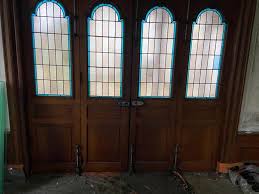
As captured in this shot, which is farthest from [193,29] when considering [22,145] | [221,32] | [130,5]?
[22,145]

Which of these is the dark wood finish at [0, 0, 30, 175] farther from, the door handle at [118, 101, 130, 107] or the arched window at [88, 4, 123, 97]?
the door handle at [118, 101, 130, 107]

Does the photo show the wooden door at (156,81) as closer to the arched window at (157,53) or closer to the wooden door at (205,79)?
the arched window at (157,53)

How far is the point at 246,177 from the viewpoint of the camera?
3.23 m

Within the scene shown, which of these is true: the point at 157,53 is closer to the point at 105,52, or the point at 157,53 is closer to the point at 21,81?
the point at 105,52

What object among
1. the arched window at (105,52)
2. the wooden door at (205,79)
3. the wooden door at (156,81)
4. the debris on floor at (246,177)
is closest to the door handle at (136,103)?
the wooden door at (156,81)

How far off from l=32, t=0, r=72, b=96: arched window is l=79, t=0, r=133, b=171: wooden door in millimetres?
183

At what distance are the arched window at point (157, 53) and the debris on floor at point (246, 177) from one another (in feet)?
4.05

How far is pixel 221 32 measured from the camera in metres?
3.09

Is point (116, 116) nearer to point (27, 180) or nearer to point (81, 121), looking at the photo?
point (81, 121)

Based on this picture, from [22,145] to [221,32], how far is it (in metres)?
2.55

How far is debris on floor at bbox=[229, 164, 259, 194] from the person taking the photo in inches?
122

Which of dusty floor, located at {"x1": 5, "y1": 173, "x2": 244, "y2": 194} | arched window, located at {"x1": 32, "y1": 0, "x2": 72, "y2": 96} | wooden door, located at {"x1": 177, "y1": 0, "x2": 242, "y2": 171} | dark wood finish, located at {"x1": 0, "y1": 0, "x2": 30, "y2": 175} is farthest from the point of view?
dusty floor, located at {"x1": 5, "y1": 173, "x2": 244, "y2": 194}

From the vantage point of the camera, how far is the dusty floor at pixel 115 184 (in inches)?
124

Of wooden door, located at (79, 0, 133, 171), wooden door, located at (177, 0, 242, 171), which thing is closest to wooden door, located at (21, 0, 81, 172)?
wooden door, located at (79, 0, 133, 171)
